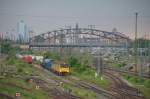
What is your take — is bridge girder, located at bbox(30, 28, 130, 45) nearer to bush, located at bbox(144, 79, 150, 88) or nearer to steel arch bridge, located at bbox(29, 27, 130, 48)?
steel arch bridge, located at bbox(29, 27, 130, 48)

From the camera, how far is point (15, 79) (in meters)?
11.4

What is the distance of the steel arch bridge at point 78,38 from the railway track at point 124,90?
2607 millimetres

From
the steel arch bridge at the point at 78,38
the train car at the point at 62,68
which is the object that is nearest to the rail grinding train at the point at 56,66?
the train car at the point at 62,68

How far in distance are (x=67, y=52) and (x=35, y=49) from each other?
146 centimetres

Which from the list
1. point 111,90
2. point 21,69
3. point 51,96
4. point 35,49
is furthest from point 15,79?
point 35,49

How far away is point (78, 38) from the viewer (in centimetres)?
1633

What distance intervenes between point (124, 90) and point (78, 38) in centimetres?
591

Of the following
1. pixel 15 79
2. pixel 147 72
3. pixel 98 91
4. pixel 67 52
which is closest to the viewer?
pixel 98 91

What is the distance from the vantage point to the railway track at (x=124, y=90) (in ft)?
32.9

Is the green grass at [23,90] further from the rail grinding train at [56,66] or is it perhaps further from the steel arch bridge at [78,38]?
the steel arch bridge at [78,38]

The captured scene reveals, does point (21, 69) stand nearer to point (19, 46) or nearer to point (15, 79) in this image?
point (15, 79)

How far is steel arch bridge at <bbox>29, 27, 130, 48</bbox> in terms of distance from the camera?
14.6 meters

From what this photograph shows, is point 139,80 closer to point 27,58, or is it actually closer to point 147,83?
point 147,83

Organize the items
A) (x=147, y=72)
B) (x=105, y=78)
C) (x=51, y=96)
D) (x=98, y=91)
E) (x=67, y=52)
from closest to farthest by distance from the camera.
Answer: (x=51, y=96), (x=98, y=91), (x=105, y=78), (x=147, y=72), (x=67, y=52)
